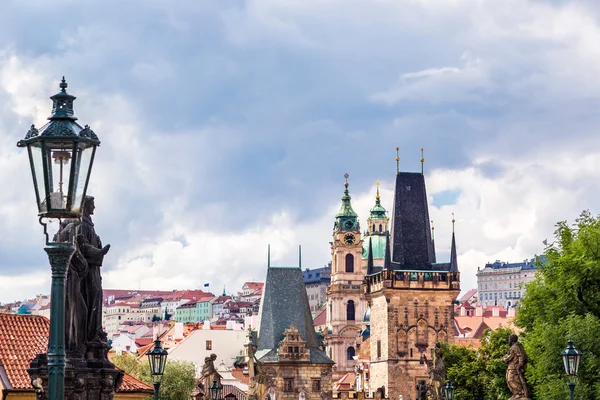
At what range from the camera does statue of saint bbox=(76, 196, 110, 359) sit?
55.2 ft

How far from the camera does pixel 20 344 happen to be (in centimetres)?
2588

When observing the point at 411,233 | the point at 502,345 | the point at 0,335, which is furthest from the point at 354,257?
the point at 0,335

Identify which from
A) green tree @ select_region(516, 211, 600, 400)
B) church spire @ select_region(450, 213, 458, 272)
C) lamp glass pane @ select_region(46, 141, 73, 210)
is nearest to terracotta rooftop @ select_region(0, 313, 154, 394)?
lamp glass pane @ select_region(46, 141, 73, 210)

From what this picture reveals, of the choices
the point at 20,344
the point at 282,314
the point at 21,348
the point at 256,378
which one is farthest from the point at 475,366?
the point at 21,348

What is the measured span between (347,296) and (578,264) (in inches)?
5035

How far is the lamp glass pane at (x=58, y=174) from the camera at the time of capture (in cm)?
1116

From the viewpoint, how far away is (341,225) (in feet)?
559

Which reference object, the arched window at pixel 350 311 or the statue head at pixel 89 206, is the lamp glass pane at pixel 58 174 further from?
the arched window at pixel 350 311

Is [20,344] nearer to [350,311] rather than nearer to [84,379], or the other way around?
[84,379]

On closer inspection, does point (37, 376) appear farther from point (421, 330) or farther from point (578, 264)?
point (421, 330)

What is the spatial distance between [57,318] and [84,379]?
5379 mm

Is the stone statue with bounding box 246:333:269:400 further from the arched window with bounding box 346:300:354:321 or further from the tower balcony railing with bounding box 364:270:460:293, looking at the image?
the arched window with bounding box 346:300:354:321

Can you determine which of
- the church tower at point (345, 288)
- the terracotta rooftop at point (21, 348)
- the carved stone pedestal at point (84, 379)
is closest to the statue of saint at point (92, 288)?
the carved stone pedestal at point (84, 379)

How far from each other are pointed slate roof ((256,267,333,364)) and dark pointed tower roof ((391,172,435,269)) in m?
11.2
